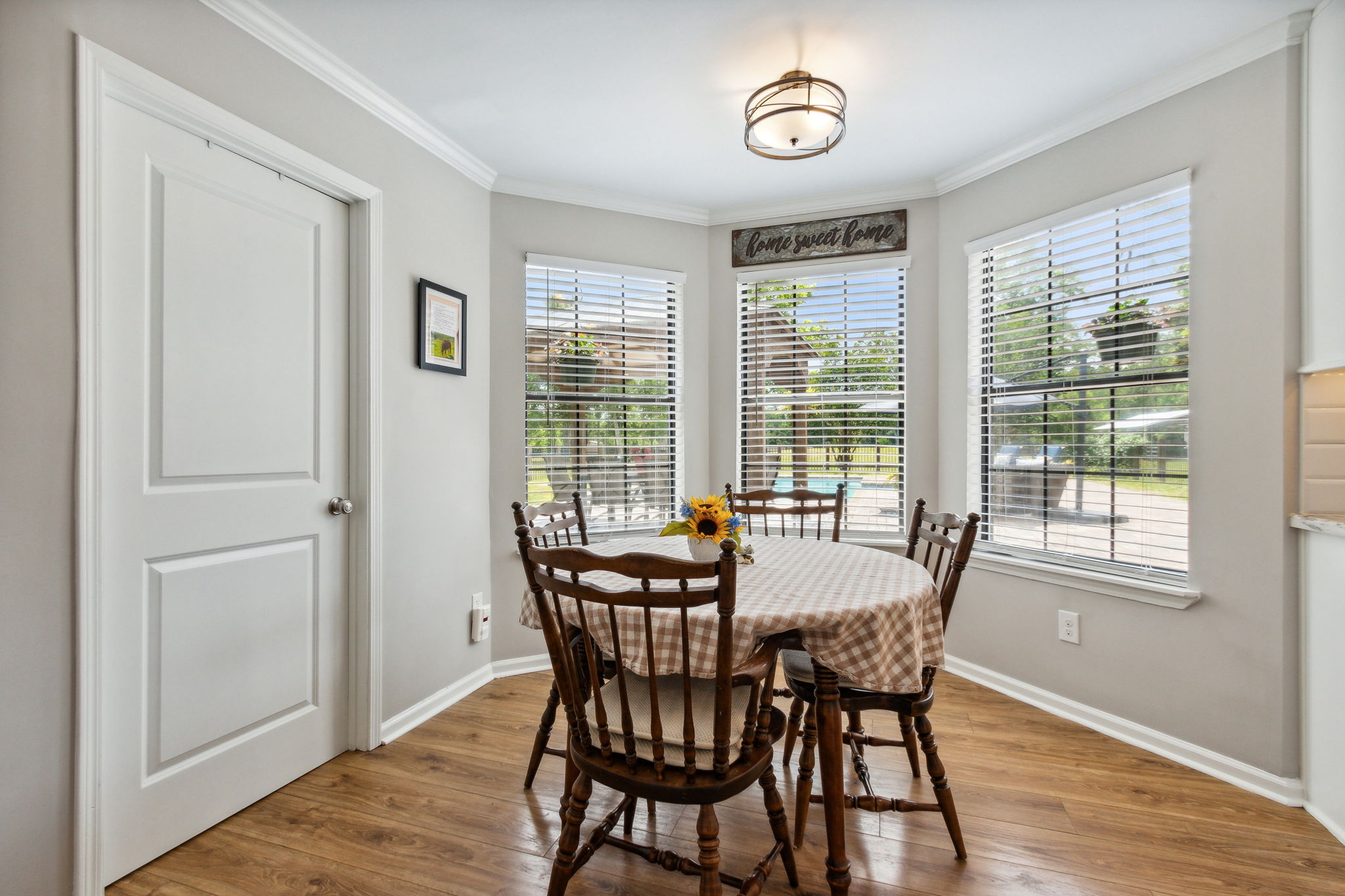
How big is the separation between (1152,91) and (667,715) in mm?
2786

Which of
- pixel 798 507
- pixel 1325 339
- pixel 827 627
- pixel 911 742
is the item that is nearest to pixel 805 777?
pixel 911 742

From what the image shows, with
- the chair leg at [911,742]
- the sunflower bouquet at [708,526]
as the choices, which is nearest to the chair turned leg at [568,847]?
the sunflower bouquet at [708,526]

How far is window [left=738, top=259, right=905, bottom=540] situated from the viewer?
10.9 ft

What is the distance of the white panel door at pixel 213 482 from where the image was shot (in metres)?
1.61

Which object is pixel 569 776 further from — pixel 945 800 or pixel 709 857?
pixel 945 800

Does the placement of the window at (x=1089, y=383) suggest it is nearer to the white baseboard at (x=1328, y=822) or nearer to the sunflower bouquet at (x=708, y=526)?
the white baseboard at (x=1328, y=822)

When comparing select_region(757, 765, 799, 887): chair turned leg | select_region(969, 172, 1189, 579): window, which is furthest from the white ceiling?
select_region(757, 765, 799, 887): chair turned leg

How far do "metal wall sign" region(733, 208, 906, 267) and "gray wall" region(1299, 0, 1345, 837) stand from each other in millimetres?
1560

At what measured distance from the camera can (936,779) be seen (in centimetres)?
166

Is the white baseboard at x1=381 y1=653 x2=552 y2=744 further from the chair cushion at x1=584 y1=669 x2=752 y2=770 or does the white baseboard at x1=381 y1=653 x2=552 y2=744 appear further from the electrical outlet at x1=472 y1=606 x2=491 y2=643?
the chair cushion at x1=584 y1=669 x2=752 y2=770

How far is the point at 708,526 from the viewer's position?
5.75 feet

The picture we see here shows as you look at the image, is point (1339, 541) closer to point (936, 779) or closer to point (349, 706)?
point (936, 779)

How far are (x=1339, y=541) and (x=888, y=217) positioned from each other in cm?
224

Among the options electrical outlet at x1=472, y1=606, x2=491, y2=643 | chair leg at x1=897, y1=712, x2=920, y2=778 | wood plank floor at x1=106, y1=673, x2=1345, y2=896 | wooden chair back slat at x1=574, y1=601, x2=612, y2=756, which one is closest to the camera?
wooden chair back slat at x1=574, y1=601, x2=612, y2=756
